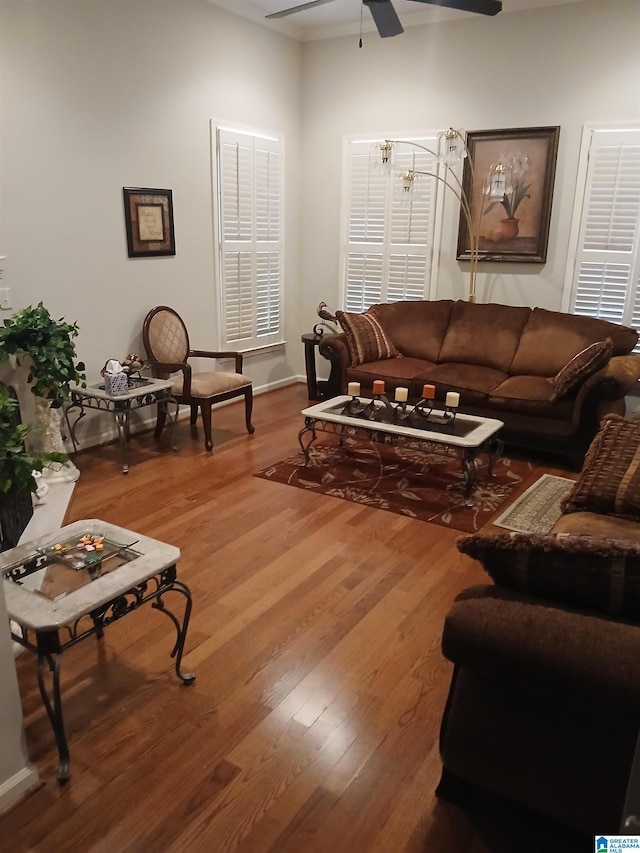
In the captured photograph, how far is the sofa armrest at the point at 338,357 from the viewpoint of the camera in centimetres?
508

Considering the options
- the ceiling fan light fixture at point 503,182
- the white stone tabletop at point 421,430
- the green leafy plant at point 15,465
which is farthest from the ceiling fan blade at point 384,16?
the green leafy plant at point 15,465

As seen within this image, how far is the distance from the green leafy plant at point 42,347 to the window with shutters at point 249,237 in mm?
1996

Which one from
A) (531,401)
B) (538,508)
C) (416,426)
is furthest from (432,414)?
(538,508)

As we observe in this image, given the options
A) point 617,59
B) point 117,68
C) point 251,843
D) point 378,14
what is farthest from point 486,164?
point 251,843

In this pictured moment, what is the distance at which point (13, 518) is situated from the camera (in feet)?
9.84

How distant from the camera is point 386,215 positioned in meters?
5.75

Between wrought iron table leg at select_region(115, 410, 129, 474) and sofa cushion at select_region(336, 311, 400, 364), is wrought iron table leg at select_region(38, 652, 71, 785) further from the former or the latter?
sofa cushion at select_region(336, 311, 400, 364)

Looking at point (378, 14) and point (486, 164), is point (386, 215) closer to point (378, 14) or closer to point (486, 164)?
point (486, 164)

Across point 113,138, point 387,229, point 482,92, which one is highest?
point 482,92

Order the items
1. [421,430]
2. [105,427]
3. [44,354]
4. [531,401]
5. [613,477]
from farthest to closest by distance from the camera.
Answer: [105,427]
[531,401]
[421,430]
[44,354]
[613,477]

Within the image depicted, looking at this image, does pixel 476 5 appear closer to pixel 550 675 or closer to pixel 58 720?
pixel 550 675

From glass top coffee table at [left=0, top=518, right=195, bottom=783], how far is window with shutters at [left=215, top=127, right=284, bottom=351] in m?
3.59

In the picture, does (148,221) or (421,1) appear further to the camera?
(148,221)

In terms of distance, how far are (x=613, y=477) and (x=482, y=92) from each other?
3893 millimetres
